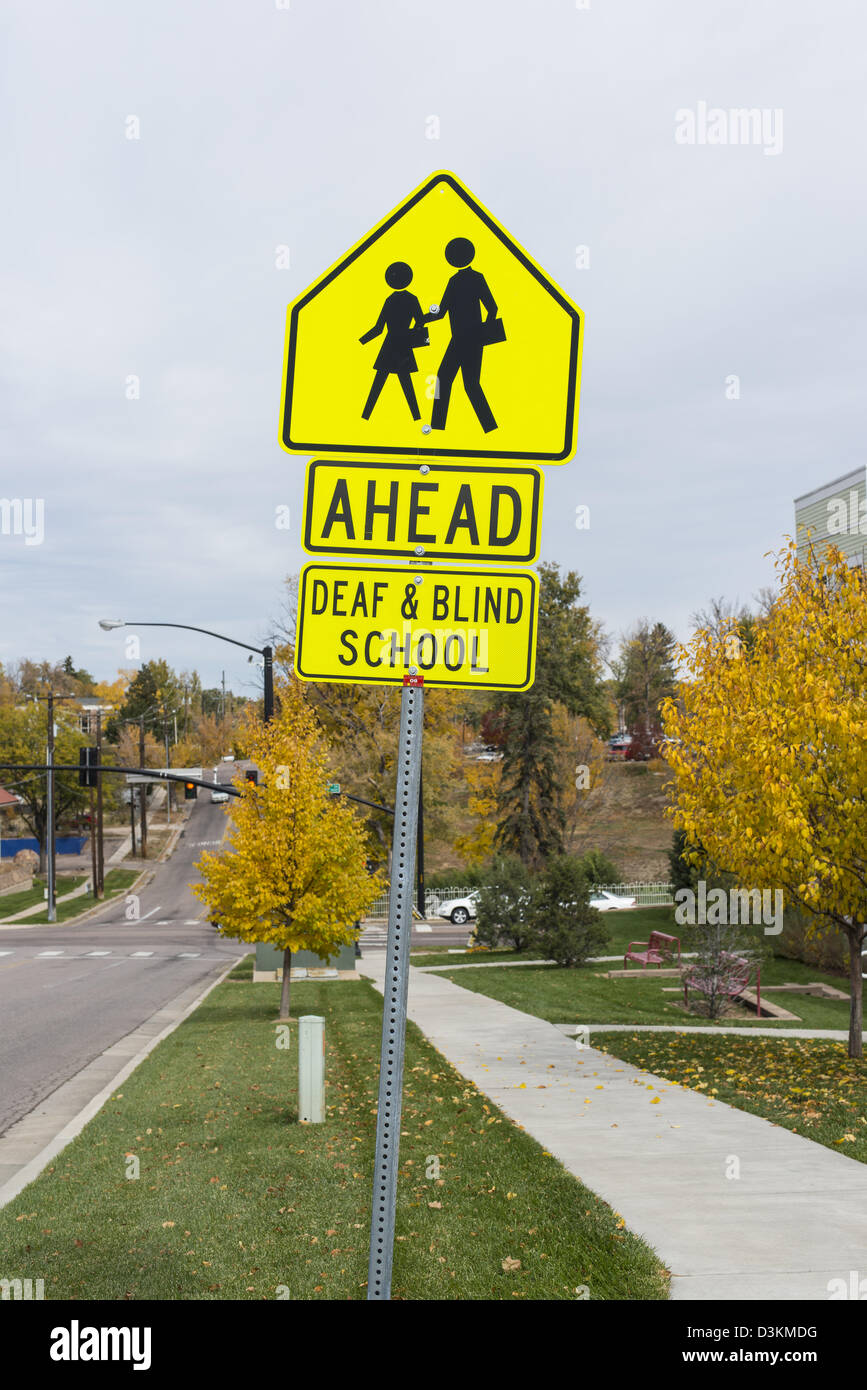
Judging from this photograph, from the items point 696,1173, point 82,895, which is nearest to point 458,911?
point 82,895

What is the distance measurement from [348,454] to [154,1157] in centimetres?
743

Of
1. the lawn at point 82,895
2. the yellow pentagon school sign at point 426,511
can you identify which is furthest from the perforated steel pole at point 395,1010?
the lawn at point 82,895

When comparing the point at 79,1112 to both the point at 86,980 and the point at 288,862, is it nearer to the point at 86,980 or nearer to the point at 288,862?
the point at 288,862

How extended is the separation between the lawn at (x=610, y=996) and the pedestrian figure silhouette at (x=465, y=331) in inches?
579

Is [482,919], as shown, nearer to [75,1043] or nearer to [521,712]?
[75,1043]

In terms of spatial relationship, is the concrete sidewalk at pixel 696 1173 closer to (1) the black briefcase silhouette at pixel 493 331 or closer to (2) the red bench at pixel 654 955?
(1) the black briefcase silhouette at pixel 493 331

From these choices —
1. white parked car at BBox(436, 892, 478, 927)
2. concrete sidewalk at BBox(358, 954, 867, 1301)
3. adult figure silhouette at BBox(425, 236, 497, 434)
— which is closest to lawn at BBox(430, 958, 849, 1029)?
concrete sidewalk at BBox(358, 954, 867, 1301)

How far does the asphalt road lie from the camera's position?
47.8 ft

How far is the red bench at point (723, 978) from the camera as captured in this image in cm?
1850

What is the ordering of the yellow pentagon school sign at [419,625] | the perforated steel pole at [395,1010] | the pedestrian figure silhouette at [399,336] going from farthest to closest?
1. the pedestrian figure silhouette at [399,336]
2. the yellow pentagon school sign at [419,625]
3. the perforated steel pole at [395,1010]

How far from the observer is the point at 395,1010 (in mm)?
2385

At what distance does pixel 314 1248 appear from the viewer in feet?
19.1

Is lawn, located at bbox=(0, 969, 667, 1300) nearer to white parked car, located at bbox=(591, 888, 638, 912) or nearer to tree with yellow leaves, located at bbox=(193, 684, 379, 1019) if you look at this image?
tree with yellow leaves, located at bbox=(193, 684, 379, 1019)

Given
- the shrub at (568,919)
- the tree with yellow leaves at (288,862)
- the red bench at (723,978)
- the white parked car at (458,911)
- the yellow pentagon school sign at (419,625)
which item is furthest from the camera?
the white parked car at (458,911)
